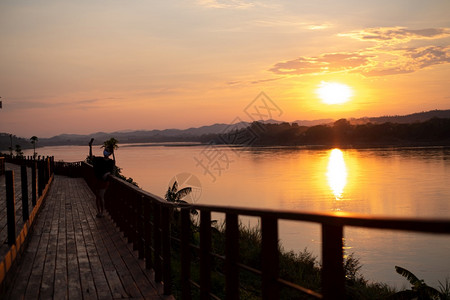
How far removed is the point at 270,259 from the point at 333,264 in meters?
0.74

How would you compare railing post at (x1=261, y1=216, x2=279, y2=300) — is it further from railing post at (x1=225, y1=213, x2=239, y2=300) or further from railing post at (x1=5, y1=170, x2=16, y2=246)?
railing post at (x1=5, y1=170, x2=16, y2=246)

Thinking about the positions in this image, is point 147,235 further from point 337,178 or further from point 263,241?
point 337,178

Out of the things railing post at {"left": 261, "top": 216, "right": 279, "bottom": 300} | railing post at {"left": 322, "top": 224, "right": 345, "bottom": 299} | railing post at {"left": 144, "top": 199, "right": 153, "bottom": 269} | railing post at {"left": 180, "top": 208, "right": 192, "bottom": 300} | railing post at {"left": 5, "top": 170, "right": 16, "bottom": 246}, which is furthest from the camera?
railing post at {"left": 144, "top": 199, "right": 153, "bottom": 269}

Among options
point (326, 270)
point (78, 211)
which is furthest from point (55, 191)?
point (326, 270)

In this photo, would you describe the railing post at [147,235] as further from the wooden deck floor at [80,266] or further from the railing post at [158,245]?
the railing post at [158,245]

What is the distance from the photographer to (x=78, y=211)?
15.4 meters

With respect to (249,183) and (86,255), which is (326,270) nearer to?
(86,255)

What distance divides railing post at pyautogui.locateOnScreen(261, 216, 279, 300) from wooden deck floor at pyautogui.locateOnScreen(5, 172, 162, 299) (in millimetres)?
3277

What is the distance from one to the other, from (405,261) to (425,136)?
433 ft

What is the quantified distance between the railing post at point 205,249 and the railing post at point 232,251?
709 millimetres

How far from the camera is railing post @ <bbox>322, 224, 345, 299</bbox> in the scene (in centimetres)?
237

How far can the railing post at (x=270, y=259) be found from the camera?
3.06m

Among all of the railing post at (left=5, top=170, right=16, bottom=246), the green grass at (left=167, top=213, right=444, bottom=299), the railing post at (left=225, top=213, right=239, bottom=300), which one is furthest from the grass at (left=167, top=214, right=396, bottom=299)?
the railing post at (left=225, top=213, right=239, bottom=300)

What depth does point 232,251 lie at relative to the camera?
377cm
